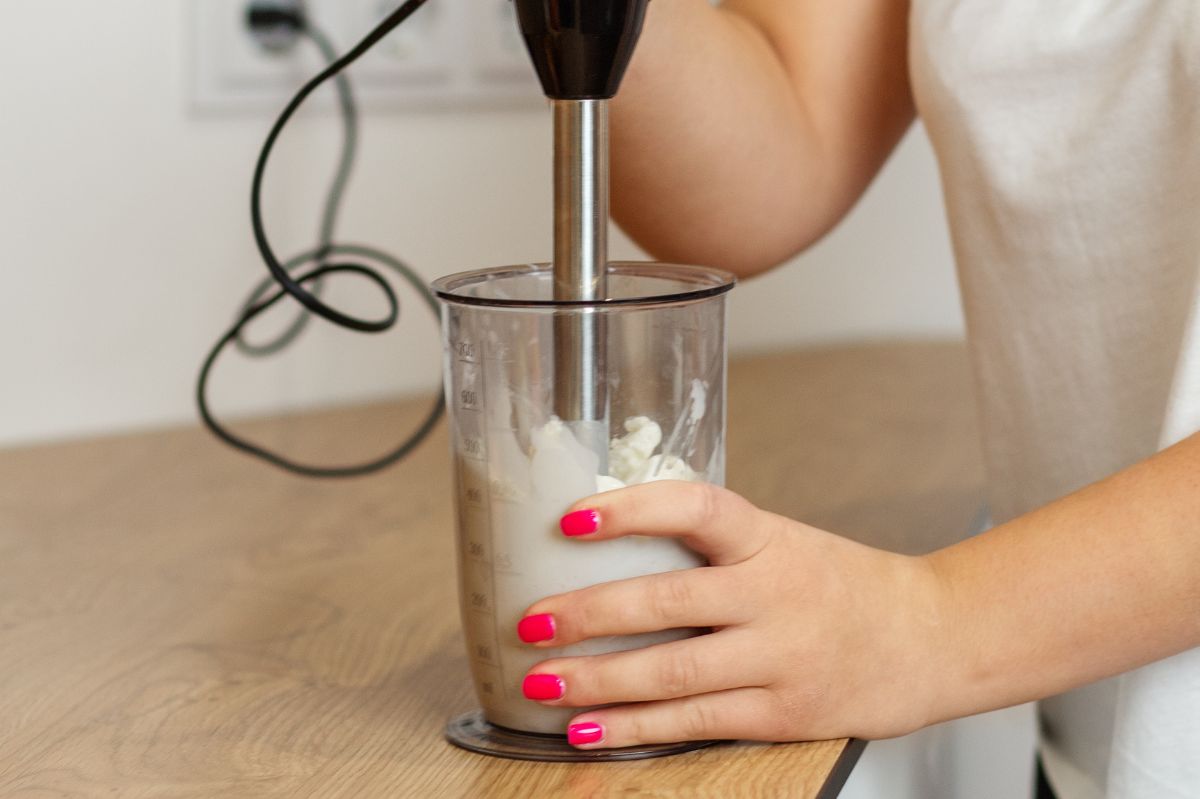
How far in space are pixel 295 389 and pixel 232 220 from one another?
160 millimetres

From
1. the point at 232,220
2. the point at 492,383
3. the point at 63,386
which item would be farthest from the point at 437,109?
the point at 492,383

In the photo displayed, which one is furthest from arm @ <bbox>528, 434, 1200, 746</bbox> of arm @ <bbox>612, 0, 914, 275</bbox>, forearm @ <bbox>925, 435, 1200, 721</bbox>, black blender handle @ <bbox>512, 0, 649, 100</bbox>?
arm @ <bbox>612, 0, 914, 275</bbox>

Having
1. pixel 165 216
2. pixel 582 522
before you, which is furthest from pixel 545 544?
pixel 165 216

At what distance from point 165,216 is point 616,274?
642 millimetres

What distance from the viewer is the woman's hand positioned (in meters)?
0.48

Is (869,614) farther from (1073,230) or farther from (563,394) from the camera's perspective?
(1073,230)

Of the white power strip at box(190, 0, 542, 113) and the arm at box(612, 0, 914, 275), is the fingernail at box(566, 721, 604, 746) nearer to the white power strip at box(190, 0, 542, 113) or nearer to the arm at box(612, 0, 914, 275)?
the arm at box(612, 0, 914, 275)

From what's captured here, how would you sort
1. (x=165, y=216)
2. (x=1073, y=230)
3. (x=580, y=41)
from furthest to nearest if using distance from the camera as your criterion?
(x=165, y=216), (x=1073, y=230), (x=580, y=41)

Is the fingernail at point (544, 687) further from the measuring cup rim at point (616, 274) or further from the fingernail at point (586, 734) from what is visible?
the measuring cup rim at point (616, 274)

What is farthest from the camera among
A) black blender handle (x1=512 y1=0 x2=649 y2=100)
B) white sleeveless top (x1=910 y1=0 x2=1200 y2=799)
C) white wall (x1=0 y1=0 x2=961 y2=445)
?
white wall (x1=0 y1=0 x2=961 y2=445)

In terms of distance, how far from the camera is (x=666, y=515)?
1.56 ft

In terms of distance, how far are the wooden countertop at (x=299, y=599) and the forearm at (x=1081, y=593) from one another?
2.6 inches

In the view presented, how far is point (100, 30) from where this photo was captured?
103 centimetres

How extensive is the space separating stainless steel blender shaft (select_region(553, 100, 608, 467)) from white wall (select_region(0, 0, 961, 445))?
0.67 metres
